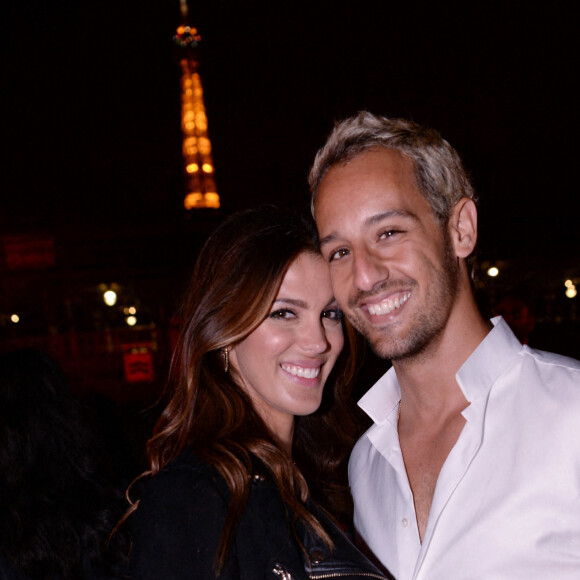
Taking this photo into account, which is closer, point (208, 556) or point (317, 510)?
point (208, 556)

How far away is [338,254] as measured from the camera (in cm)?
237

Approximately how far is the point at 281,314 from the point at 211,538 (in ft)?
3.22

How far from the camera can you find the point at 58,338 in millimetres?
14953

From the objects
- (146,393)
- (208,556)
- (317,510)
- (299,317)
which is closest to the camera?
(208,556)

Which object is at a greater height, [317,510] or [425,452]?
[425,452]

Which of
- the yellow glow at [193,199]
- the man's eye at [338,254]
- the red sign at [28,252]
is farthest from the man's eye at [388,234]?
the yellow glow at [193,199]

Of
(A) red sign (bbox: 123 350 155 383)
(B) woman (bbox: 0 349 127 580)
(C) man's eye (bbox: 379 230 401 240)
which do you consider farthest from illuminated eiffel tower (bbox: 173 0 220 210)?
(C) man's eye (bbox: 379 230 401 240)

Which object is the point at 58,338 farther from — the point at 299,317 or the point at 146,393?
the point at 299,317

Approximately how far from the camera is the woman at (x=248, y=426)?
1.75 metres

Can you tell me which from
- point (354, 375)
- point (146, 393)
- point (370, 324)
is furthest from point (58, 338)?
point (370, 324)

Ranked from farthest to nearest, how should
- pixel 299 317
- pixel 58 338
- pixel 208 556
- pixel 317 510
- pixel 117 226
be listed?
pixel 117 226 → pixel 58 338 → pixel 299 317 → pixel 317 510 → pixel 208 556

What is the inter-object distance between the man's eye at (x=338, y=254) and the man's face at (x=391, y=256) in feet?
0.07

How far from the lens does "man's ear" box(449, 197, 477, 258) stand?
2305 millimetres

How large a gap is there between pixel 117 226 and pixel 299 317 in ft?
91.7
